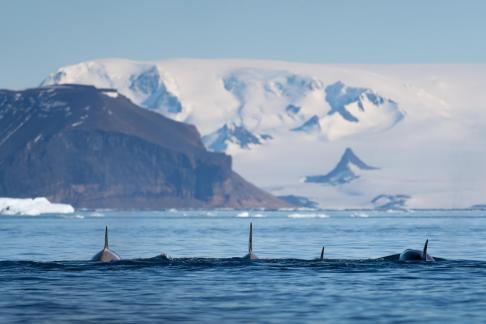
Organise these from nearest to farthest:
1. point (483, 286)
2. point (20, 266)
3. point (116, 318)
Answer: point (116, 318), point (483, 286), point (20, 266)

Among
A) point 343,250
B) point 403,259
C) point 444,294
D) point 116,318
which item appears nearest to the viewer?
point 116,318

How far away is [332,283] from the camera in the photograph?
64438mm

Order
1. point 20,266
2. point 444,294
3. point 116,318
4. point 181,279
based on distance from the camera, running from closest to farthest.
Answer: point 116,318, point 444,294, point 181,279, point 20,266

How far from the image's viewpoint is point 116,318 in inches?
1881

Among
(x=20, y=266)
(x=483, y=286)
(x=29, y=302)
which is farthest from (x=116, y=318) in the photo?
(x=20, y=266)

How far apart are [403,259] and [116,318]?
128 feet

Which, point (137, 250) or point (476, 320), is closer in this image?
point (476, 320)

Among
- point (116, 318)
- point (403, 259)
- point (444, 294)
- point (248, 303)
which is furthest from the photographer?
point (403, 259)

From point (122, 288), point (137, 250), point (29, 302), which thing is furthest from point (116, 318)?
point (137, 250)

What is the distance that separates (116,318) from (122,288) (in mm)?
13618

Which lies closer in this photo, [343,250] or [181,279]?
[181,279]

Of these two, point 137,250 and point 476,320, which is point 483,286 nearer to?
point 476,320

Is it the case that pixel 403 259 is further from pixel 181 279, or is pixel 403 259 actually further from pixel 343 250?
pixel 343 250

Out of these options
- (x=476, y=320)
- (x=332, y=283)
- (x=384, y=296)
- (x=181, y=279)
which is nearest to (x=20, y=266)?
(x=181, y=279)
